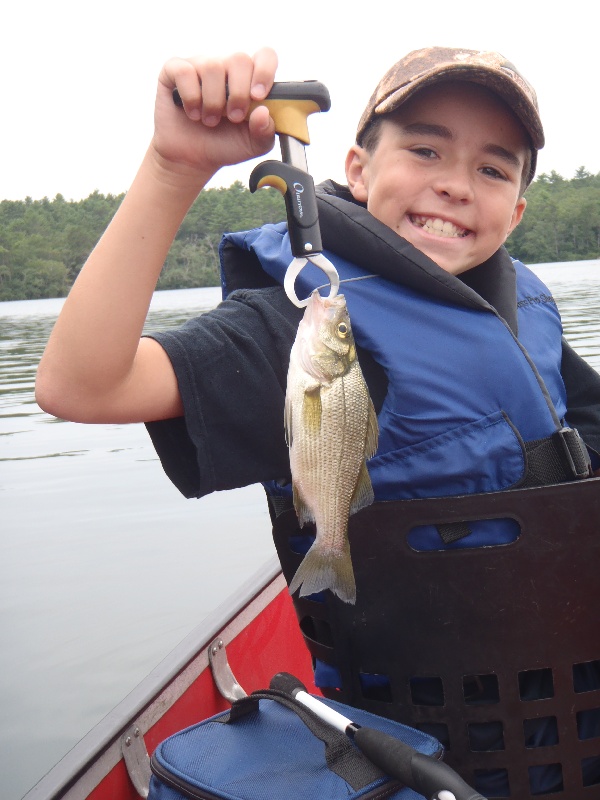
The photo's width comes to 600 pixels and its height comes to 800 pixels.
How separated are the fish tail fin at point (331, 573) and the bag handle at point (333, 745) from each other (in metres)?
0.29

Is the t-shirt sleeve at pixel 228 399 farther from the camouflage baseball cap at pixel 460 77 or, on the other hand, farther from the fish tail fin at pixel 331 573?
the camouflage baseball cap at pixel 460 77

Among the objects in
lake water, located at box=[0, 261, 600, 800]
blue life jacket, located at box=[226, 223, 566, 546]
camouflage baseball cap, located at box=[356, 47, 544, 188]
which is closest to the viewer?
blue life jacket, located at box=[226, 223, 566, 546]

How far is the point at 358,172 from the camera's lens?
8.41 feet

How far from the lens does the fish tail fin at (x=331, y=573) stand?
1.74m

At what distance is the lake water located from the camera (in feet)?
18.0

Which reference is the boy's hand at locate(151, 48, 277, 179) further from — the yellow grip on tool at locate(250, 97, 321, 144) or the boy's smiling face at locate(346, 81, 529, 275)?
the boy's smiling face at locate(346, 81, 529, 275)

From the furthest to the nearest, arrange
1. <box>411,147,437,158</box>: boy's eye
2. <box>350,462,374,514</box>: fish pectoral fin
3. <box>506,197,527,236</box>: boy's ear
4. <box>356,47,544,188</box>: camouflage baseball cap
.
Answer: <box>506,197,527,236</box>: boy's ear < <box>411,147,437,158</box>: boy's eye < <box>356,47,544,188</box>: camouflage baseball cap < <box>350,462,374,514</box>: fish pectoral fin

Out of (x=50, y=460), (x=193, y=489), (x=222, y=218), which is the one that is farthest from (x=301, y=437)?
(x=222, y=218)

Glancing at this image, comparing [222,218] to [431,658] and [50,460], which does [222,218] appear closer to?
[50,460]

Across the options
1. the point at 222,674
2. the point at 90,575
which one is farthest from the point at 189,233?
the point at 222,674

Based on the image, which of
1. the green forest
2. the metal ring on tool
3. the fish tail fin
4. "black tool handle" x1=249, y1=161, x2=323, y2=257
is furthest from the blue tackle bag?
the green forest

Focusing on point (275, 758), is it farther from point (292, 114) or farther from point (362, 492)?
point (292, 114)

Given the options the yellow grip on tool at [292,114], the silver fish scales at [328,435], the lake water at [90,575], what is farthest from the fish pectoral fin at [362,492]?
the lake water at [90,575]

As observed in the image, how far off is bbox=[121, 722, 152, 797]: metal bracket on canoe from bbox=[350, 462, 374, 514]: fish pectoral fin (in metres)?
1.22
